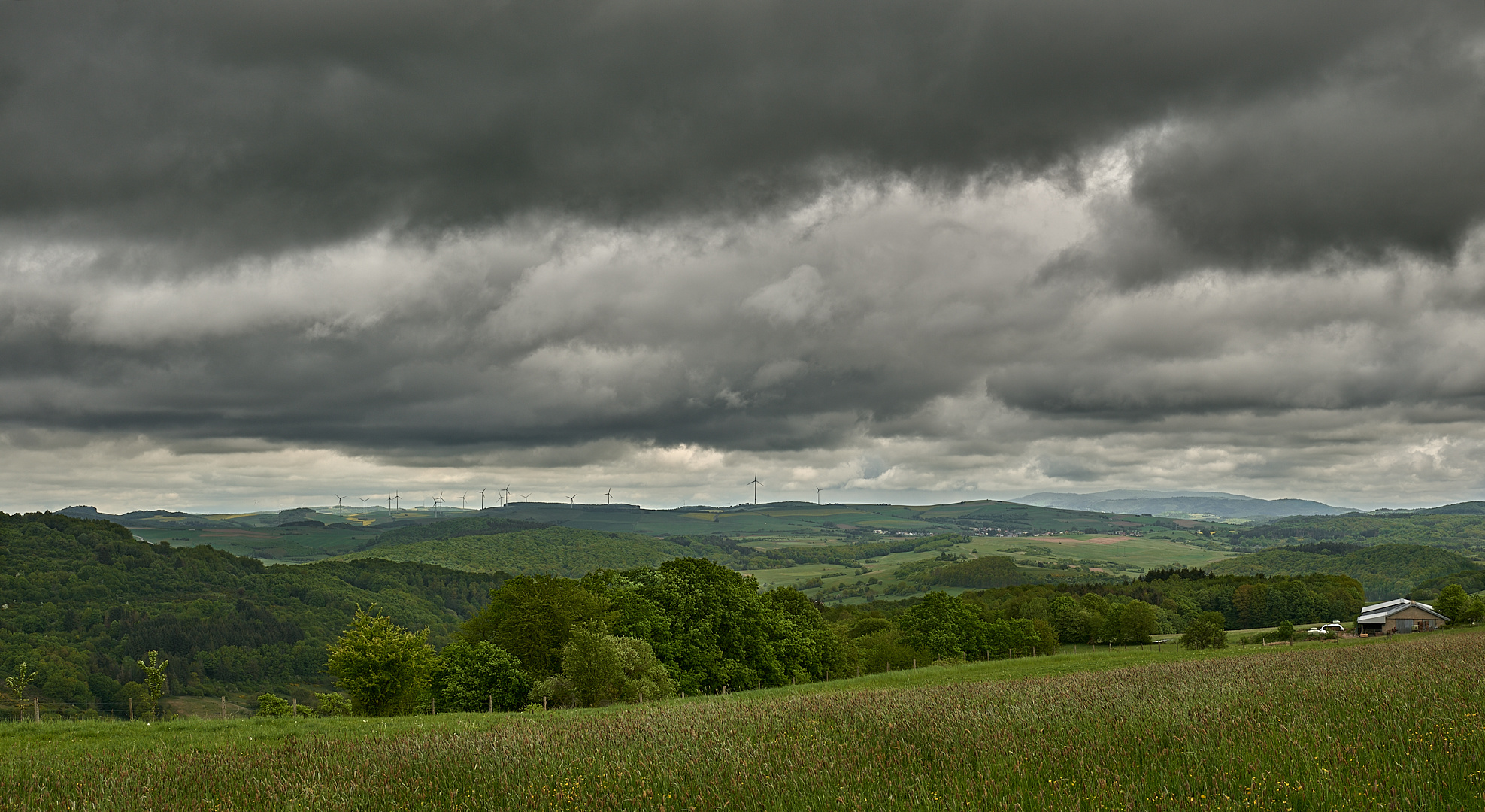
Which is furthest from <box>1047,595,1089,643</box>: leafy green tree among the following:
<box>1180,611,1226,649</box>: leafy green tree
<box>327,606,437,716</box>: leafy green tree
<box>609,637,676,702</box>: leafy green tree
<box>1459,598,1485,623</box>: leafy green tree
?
<box>327,606,437,716</box>: leafy green tree

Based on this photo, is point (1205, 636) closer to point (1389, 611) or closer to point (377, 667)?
point (1389, 611)

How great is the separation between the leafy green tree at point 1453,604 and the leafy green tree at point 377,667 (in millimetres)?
112624

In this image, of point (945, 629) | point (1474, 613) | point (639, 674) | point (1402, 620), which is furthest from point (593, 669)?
point (1402, 620)

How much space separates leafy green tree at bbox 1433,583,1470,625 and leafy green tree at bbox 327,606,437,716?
112624 millimetres

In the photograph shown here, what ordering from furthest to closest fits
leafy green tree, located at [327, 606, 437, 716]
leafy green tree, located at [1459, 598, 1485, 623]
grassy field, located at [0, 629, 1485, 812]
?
leafy green tree, located at [1459, 598, 1485, 623]
leafy green tree, located at [327, 606, 437, 716]
grassy field, located at [0, 629, 1485, 812]

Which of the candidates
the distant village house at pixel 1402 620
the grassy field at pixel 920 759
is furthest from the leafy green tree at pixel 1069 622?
the grassy field at pixel 920 759

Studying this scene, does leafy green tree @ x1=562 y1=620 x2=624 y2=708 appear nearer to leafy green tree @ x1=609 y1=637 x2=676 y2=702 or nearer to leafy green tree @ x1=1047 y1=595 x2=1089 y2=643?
leafy green tree @ x1=609 y1=637 x2=676 y2=702

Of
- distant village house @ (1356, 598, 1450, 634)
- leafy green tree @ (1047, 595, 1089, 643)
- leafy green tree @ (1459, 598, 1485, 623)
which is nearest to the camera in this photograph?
leafy green tree @ (1459, 598, 1485, 623)

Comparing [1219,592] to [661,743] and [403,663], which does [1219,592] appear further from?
[661,743]

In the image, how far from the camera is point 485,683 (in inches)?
2392

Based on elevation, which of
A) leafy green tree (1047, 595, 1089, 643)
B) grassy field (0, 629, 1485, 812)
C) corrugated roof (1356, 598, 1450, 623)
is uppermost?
grassy field (0, 629, 1485, 812)

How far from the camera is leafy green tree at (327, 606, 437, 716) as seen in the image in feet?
172

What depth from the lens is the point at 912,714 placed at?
1395cm

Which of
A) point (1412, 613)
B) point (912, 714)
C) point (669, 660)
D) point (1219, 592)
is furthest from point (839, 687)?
point (1219, 592)
